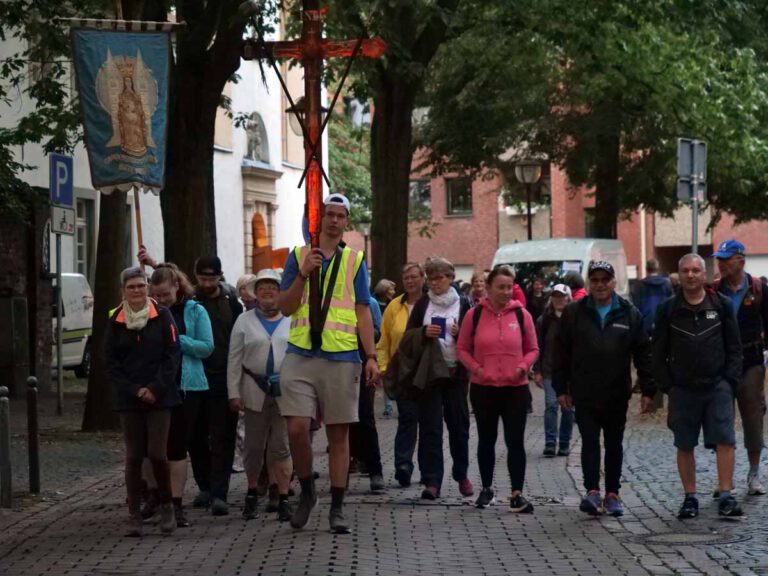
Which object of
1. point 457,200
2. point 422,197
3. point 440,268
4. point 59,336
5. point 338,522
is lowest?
point 338,522

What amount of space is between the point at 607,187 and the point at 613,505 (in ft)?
88.0

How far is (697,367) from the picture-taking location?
431 inches

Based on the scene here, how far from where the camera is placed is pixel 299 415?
9.84 meters

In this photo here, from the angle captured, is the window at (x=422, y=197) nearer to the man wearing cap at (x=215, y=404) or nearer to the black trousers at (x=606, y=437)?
the man wearing cap at (x=215, y=404)

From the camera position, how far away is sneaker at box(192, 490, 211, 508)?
11719 millimetres

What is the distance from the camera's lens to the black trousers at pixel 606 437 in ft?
36.3

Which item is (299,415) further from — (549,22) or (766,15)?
(766,15)

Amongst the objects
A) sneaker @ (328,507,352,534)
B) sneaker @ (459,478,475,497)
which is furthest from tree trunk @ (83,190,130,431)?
sneaker @ (328,507,352,534)

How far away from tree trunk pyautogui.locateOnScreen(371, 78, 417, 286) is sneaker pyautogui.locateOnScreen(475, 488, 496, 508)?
15.7m

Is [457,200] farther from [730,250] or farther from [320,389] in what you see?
[320,389]

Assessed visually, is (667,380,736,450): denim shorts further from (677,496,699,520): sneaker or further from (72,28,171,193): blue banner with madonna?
(72,28,171,193): blue banner with madonna

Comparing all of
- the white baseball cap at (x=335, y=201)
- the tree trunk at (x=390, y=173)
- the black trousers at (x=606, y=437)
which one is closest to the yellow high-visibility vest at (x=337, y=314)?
the white baseball cap at (x=335, y=201)

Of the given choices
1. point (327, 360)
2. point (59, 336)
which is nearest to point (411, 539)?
point (327, 360)

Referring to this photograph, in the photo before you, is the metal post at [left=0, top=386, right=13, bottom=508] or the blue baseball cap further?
the blue baseball cap
